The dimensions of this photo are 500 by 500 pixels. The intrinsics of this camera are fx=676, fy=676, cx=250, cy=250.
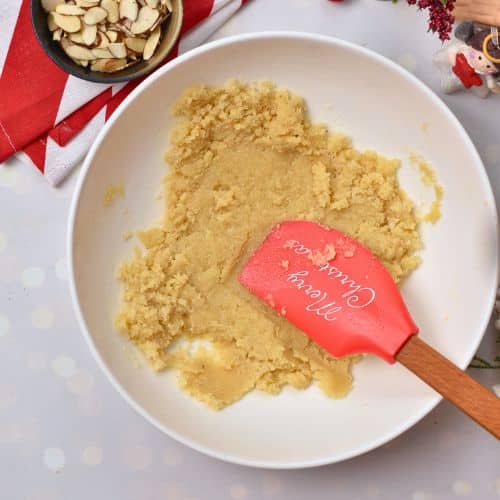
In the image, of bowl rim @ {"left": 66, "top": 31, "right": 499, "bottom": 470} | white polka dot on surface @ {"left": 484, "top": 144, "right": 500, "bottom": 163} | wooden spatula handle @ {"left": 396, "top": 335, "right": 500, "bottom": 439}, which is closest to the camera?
wooden spatula handle @ {"left": 396, "top": 335, "right": 500, "bottom": 439}

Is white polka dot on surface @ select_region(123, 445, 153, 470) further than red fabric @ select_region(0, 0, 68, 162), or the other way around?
white polka dot on surface @ select_region(123, 445, 153, 470)

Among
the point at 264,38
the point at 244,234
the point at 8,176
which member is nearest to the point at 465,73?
the point at 264,38

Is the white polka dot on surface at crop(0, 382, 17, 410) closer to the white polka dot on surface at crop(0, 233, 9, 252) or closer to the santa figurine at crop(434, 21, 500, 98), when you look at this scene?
the white polka dot on surface at crop(0, 233, 9, 252)

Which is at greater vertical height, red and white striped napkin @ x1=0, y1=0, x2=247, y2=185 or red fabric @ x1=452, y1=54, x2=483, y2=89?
red fabric @ x1=452, y1=54, x2=483, y2=89

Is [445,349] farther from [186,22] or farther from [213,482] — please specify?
[186,22]

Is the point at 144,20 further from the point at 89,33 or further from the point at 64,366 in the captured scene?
the point at 64,366

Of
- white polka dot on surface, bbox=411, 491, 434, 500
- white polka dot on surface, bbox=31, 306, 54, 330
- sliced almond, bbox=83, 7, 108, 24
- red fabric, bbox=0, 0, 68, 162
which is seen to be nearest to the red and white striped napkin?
red fabric, bbox=0, 0, 68, 162
